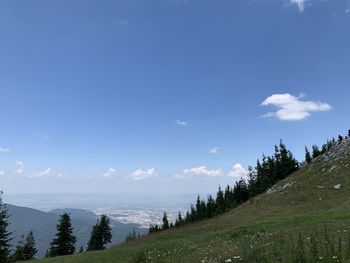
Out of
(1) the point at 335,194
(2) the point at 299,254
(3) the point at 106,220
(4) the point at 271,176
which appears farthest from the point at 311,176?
(2) the point at 299,254

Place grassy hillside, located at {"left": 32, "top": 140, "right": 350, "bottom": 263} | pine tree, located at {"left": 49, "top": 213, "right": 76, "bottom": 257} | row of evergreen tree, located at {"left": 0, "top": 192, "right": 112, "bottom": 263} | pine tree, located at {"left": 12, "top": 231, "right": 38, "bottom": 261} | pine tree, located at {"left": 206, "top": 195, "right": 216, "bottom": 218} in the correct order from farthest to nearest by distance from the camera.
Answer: pine tree, located at {"left": 206, "top": 195, "right": 216, "bottom": 218} < pine tree, located at {"left": 12, "top": 231, "right": 38, "bottom": 261} < pine tree, located at {"left": 49, "top": 213, "right": 76, "bottom": 257} < row of evergreen tree, located at {"left": 0, "top": 192, "right": 112, "bottom": 263} < grassy hillside, located at {"left": 32, "top": 140, "right": 350, "bottom": 263}

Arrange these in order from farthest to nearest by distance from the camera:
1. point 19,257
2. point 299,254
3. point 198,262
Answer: point 19,257 → point 198,262 → point 299,254

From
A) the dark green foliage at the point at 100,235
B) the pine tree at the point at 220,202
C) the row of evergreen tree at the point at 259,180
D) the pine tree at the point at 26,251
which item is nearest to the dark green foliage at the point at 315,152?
the row of evergreen tree at the point at 259,180

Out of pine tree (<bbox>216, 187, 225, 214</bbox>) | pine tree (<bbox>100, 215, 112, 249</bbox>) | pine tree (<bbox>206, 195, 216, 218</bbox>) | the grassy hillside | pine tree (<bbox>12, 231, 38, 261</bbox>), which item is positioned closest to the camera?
the grassy hillside

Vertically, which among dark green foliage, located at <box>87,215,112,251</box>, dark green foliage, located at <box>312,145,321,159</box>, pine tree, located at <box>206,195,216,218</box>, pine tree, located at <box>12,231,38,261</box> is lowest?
pine tree, located at <box>12,231,38,261</box>

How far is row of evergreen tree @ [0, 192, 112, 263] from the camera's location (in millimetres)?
77250

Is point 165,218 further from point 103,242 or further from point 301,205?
point 301,205

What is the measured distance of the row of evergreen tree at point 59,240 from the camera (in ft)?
253

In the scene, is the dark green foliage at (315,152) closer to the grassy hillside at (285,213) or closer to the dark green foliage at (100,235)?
the grassy hillside at (285,213)

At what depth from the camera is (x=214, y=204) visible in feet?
405

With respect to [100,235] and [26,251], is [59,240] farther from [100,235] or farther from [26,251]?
[26,251]

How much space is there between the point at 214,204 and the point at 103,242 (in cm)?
4129

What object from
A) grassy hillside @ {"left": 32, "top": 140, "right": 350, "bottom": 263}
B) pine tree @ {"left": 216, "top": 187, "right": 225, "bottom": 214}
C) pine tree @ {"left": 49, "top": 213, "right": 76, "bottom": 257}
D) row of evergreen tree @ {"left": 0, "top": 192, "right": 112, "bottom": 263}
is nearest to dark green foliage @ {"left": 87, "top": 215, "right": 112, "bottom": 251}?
row of evergreen tree @ {"left": 0, "top": 192, "right": 112, "bottom": 263}

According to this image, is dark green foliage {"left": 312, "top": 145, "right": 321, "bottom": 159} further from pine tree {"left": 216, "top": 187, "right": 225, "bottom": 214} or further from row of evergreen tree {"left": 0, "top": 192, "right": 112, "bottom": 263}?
row of evergreen tree {"left": 0, "top": 192, "right": 112, "bottom": 263}
